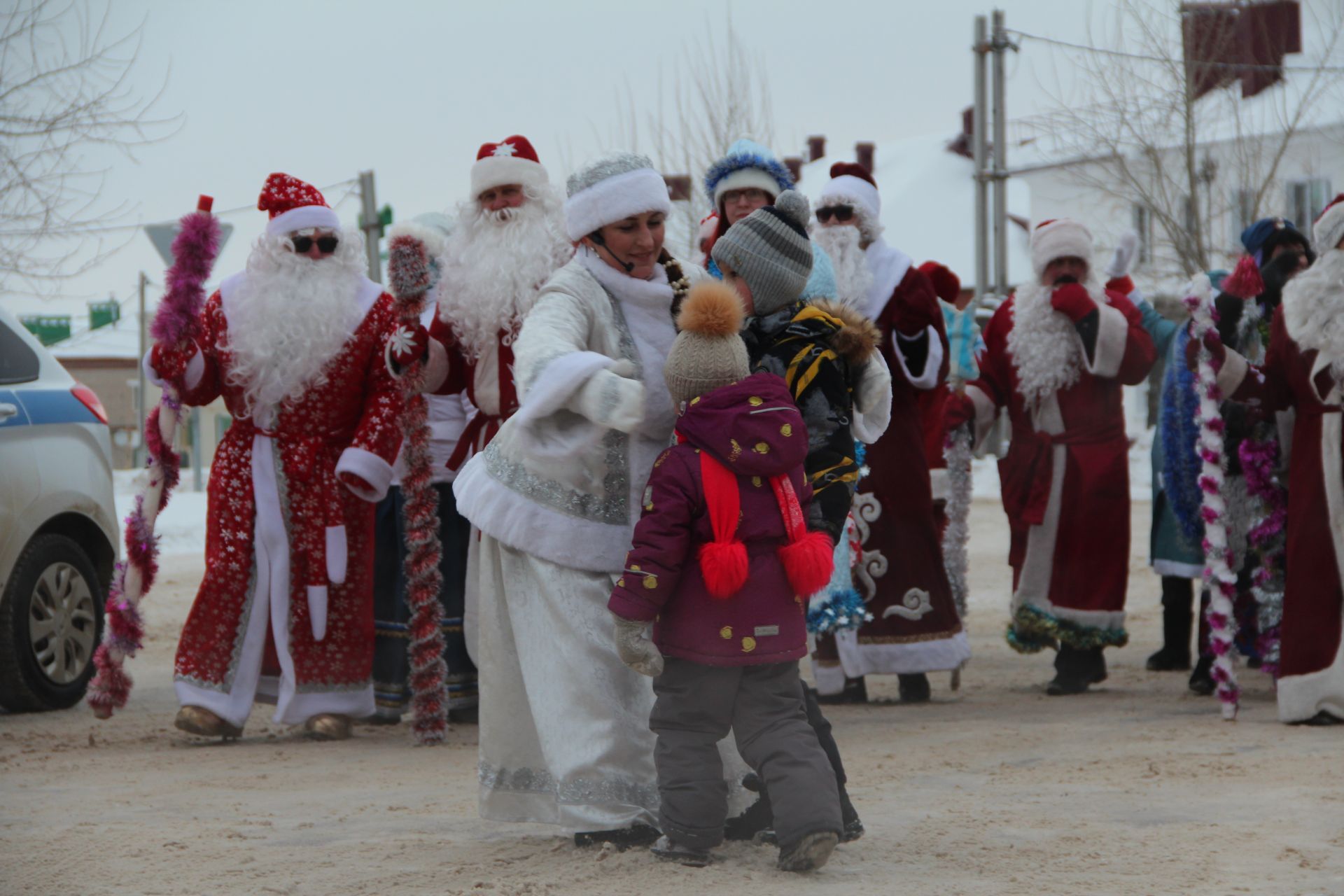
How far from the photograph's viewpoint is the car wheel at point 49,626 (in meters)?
7.52

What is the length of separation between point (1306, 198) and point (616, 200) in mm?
28147

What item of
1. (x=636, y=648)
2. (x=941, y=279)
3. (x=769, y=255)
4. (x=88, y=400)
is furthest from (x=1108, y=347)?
(x=88, y=400)

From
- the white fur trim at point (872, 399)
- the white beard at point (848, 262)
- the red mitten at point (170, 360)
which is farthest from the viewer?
the white beard at point (848, 262)

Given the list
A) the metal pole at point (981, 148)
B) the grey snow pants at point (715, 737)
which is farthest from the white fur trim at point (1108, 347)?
the metal pole at point (981, 148)

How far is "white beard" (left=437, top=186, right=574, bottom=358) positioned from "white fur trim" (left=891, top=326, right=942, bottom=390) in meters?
1.53

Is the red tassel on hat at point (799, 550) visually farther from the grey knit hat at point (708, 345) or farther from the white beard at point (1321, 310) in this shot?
the white beard at point (1321, 310)

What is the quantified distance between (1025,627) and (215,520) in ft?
11.8

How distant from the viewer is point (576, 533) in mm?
4523

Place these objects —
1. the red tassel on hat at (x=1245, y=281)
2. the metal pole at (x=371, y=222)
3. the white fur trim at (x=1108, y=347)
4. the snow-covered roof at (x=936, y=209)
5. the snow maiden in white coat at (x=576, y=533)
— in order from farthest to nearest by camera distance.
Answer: the snow-covered roof at (x=936, y=209)
the metal pole at (x=371, y=222)
the white fur trim at (x=1108, y=347)
the red tassel on hat at (x=1245, y=281)
the snow maiden in white coat at (x=576, y=533)

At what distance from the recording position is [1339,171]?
3133 centimetres

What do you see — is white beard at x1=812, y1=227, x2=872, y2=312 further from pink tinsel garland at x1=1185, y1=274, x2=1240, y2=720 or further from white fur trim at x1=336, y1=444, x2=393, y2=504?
white fur trim at x1=336, y1=444, x2=393, y2=504

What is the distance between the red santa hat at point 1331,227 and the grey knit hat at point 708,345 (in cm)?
357

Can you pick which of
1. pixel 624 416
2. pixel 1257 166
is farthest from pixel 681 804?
pixel 1257 166

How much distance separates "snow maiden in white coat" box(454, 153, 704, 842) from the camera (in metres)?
4.47
